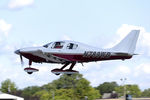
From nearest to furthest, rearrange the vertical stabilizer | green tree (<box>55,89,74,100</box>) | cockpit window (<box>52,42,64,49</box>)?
cockpit window (<box>52,42,64,49</box>), the vertical stabilizer, green tree (<box>55,89,74,100</box>)

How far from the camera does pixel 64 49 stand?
1556 inches

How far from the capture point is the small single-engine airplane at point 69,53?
129 ft

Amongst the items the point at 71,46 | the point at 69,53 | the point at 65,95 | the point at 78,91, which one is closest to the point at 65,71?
the point at 69,53

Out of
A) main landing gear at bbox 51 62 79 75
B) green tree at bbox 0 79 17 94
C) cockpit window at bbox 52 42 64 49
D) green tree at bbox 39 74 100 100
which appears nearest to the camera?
cockpit window at bbox 52 42 64 49

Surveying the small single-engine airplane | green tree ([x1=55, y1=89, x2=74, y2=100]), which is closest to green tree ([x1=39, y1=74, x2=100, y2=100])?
green tree ([x1=55, y1=89, x2=74, y2=100])

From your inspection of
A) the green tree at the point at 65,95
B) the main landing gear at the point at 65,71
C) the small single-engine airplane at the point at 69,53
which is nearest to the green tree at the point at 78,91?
the green tree at the point at 65,95

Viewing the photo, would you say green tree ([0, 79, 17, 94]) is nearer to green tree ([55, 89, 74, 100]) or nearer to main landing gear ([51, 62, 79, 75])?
green tree ([55, 89, 74, 100])

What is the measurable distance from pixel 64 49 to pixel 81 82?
291 ft

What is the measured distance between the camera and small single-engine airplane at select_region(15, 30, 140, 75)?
39469 mm

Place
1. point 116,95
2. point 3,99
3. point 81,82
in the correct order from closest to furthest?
point 3,99, point 81,82, point 116,95

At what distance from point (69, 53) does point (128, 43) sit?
6.54 m

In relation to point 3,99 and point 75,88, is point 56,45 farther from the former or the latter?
point 75,88

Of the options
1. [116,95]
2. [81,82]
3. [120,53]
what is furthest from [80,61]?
[116,95]

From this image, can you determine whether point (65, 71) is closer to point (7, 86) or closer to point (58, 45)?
point (58, 45)
